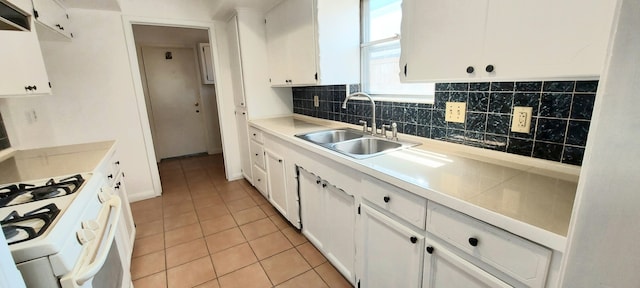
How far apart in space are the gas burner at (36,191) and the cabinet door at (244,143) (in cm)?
197

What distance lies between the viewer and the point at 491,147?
134 centimetres

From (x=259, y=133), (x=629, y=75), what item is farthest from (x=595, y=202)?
(x=259, y=133)

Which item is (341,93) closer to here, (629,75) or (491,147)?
(491,147)

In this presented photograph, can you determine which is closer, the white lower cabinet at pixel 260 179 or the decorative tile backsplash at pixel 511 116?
the decorative tile backsplash at pixel 511 116

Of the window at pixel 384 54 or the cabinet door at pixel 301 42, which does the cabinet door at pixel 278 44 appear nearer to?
the cabinet door at pixel 301 42

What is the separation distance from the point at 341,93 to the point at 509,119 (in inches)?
56.1

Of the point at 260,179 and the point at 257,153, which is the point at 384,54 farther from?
the point at 260,179

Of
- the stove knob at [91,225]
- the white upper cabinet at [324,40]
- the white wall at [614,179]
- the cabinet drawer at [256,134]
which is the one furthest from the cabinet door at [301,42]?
the white wall at [614,179]

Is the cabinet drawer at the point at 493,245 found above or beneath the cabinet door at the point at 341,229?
above

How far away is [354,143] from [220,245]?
1382mm

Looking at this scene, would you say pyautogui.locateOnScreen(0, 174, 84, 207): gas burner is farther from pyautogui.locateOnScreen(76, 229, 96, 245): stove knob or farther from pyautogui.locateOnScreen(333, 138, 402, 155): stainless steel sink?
pyautogui.locateOnScreen(333, 138, 402, 155): stainless steel sink

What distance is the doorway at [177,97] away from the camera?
4.41 m

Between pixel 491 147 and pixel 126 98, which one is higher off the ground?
pixel 126 98

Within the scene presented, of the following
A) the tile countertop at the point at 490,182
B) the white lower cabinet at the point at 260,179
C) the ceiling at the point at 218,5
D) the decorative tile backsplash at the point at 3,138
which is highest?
the ceiling at the point at 218,5
